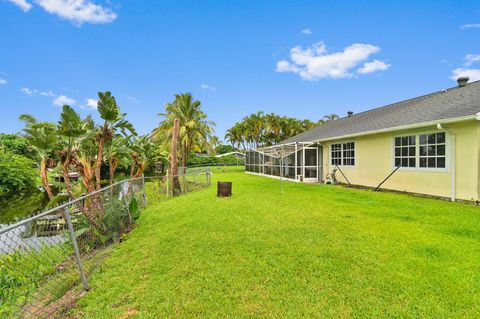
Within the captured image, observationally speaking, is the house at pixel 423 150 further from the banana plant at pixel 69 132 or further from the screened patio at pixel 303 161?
the banana plant at pixel 69 132

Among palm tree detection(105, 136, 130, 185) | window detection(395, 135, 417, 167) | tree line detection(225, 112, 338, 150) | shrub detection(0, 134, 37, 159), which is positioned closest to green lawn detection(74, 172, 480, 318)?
palm tree detection(105, 136, 130, 185)

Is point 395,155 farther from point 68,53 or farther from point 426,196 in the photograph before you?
point 68,53

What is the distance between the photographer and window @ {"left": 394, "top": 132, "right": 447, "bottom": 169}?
8.94 m

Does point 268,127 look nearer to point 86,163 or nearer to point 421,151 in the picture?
point 421,151

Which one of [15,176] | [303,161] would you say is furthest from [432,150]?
[15,176]

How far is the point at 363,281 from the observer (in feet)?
10.7

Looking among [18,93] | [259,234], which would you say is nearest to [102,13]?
[259,234]

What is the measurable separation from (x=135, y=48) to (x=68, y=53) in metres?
4.77

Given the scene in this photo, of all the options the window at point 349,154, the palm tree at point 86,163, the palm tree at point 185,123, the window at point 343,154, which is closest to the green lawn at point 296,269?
the palm tree at point 86,163

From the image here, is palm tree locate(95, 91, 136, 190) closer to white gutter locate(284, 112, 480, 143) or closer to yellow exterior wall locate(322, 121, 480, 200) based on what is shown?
white gutter locate(284, 112, 480, 143)

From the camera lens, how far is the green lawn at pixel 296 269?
278 centimetres

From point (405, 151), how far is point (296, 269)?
9225 millimetres

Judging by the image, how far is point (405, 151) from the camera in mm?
10352

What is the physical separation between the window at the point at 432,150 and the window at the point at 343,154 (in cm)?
405
